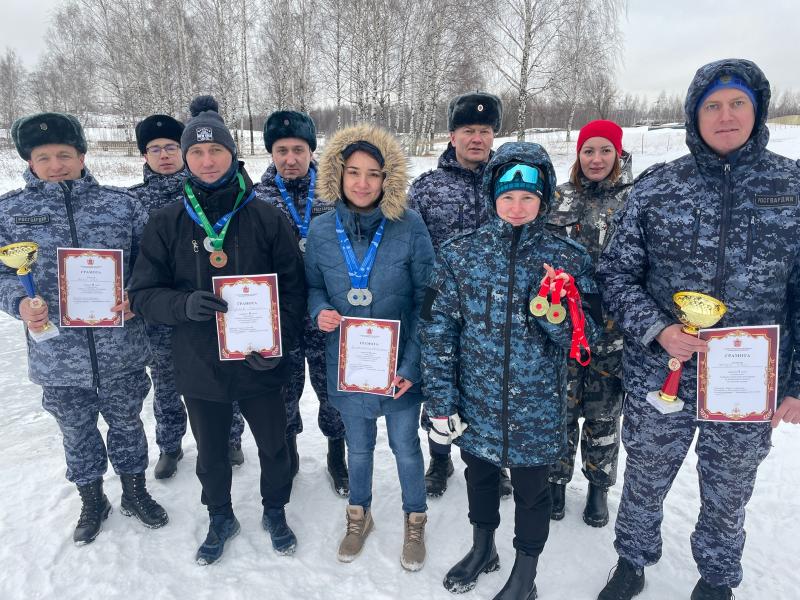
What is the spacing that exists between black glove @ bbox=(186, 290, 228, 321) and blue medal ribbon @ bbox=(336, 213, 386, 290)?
66 cm

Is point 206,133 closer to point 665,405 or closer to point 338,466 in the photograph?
point 338,466

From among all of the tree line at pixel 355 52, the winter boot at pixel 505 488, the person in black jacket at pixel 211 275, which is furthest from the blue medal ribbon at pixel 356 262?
the tree line at pixel 355 52

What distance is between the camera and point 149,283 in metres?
2.39

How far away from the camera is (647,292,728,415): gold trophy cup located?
70.9 inches

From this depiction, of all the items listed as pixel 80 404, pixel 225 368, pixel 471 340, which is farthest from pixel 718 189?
pixel 80 404

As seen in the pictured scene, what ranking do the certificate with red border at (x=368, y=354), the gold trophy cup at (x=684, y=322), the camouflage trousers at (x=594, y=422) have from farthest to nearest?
1. the camouflage trousers at (x=594, y=422)
2. the certificate with red border at (x=368, y=354)
3. the gold trophy cup at (x=684, y=322)

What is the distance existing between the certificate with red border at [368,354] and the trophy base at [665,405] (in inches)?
47.8

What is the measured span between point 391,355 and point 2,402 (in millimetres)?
4067

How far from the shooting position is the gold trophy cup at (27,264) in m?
2.29

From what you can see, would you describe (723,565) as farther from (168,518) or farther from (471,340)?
(168,518)

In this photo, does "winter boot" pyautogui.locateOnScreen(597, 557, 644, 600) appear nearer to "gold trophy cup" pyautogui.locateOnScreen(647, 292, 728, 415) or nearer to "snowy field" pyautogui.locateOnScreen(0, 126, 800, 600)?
"snowy field" pyautogui.locateOnScreen(0, 126, 800, 600)

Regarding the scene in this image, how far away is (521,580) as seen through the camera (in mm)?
2395

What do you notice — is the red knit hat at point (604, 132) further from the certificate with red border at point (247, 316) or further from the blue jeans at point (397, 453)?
the certificate with red border at point (247, 316)

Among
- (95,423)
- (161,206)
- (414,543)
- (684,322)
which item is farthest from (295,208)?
(684,322)
